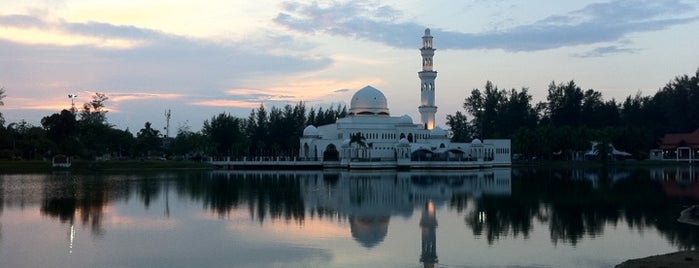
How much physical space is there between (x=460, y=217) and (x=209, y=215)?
8.53 m

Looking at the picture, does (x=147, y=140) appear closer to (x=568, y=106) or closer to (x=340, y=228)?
(x=568, y=106)

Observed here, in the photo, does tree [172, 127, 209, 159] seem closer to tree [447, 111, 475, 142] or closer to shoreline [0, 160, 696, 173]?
shoreline [0, 160, 696, 173]

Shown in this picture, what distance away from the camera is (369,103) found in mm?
83562

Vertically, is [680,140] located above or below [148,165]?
above

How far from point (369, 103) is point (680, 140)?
35728mm

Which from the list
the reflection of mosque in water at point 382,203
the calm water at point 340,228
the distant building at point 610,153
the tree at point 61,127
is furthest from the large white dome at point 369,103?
the calm water at point 340,228

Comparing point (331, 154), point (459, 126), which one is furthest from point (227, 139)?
point (459, 126)

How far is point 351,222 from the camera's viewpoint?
24344 mm

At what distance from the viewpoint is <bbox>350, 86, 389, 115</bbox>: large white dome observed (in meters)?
83.3

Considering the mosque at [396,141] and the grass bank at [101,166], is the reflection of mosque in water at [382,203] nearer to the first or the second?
the mosque at [396,141]

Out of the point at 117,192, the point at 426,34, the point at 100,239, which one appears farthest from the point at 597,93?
the point at 100,239

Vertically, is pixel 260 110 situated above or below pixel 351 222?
above

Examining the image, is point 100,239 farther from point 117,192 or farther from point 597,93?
point 597,93

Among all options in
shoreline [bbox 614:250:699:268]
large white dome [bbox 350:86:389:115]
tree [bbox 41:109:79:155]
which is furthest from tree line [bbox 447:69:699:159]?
shoreline [bbox 614:250:699:268]
